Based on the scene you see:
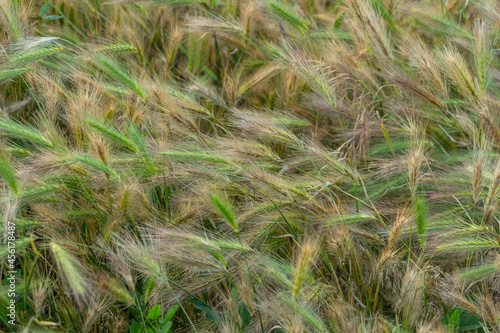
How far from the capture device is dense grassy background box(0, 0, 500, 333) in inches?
58.5

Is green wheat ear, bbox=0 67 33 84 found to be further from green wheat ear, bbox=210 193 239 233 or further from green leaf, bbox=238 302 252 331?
green leaf, bbox=238 302 252 331

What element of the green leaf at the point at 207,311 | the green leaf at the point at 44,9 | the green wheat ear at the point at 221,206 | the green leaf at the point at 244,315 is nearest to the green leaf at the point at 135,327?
the green leaf at the point at 207,311

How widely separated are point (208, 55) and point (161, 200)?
106 centimetres

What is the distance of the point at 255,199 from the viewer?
5.94ft

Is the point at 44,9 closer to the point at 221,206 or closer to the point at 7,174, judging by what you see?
the point at 7,174

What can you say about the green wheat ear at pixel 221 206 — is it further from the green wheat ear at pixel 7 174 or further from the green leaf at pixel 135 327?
the green wheat ear at pixel 7 174

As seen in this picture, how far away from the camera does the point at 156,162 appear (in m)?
1.80

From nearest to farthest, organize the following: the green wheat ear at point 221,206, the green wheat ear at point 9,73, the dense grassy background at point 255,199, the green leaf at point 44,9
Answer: the green wheat ear at point 221,206 → the dense grassy background at point 255,199 → the green wheat ear at point 9,73 → the green leaf at point 44,9

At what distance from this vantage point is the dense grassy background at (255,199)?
149 centimetres

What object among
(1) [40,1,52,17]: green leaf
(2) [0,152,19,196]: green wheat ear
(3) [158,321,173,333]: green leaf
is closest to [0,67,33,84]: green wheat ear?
(2) [0,152,19,196]: green wheat ear

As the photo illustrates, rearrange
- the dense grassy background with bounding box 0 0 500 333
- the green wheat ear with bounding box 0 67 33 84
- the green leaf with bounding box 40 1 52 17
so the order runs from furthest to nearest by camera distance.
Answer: the green leaf with bounding box 40 1 52 17
the green wheat ear with bounding box 0 67 33 84
the dense grassy background with bounding box 0 0 500 333

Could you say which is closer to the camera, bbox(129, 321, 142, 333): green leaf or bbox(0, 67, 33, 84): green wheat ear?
bbox(129, 321, 142, 333): green leaf

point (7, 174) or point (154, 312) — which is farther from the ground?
point (7, 174)

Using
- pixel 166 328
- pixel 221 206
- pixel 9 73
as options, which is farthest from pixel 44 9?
pixel 166 328
